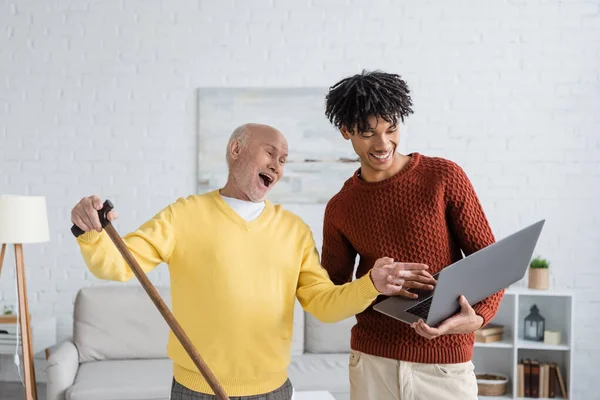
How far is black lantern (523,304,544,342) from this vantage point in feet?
13.6

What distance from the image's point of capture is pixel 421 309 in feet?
5.64

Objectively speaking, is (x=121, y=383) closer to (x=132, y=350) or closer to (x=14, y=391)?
(x=132, y=350)

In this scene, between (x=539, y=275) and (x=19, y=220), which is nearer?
(x=19, y=220)

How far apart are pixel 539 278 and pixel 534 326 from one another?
11.0 inches

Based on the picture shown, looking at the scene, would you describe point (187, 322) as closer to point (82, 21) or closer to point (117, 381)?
point (117, 381)

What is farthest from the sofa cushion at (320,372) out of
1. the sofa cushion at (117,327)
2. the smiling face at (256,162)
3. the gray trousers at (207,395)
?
the smiling face at (256,162)

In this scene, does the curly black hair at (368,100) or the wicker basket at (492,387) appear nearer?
the curly black hair at (368,100)

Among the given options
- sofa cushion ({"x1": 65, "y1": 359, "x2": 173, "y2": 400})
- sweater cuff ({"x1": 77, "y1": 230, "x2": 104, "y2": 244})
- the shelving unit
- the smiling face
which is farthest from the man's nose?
the shelving unit

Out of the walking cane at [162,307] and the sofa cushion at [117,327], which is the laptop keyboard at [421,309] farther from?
the sofa cushion at [117,327]

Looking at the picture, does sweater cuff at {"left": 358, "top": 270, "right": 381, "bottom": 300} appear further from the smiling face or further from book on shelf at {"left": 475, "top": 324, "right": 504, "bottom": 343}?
book on shelf at {"left": 475, "top": 324, "right": 504, "bottom": 343}

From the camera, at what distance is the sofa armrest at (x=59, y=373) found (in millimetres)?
3537

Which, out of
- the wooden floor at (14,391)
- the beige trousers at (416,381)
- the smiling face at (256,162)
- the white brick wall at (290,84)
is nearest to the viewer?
the beige trousers at (416,381)

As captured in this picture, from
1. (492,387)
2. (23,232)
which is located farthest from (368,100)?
(492,387)

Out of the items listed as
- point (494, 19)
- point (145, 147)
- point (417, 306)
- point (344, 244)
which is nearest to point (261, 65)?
point (145, 147)
